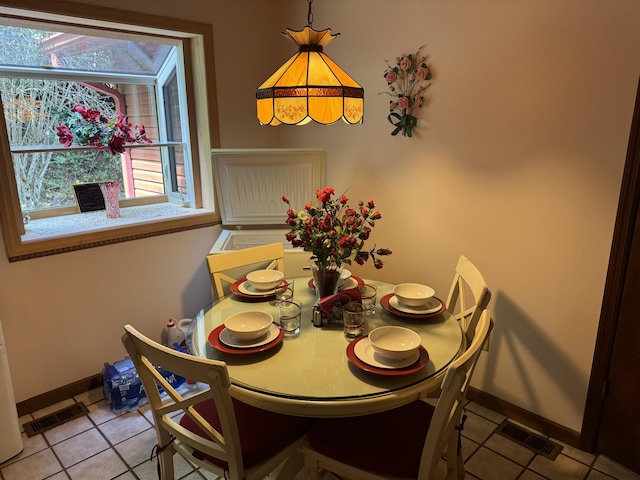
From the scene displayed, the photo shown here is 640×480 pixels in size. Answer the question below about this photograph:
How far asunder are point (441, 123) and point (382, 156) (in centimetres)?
→ 43

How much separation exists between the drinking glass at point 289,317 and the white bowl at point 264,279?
0.22 meters

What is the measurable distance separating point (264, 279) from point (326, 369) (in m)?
0.73

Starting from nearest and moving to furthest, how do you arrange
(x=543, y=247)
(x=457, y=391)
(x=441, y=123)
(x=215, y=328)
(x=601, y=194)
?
(x=457, y=391), (x=215, y=328), (x=601, y=194), (x=543, y=247), (x=441, y=123)

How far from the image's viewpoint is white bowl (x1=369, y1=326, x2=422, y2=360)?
4.58 ft

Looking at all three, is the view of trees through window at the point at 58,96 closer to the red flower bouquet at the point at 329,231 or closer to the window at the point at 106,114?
the window at the point at 106,114

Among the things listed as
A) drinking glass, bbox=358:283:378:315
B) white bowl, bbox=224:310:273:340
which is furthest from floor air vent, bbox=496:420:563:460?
white bowl, bbox=224:310:273:340

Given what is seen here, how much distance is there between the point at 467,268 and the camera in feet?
6.31

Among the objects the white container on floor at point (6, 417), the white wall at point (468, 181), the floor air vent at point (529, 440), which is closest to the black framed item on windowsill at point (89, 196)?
the white wall at point (468, 181)

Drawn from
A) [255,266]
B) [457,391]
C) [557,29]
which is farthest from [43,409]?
[557,29]

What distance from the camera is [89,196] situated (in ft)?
8.86

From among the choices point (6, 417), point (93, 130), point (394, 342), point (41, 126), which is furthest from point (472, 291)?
point (41, 126)

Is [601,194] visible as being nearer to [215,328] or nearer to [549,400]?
[549,400]

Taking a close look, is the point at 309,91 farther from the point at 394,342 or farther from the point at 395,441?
the point at 395,441

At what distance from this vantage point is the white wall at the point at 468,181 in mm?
1834
